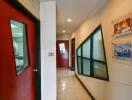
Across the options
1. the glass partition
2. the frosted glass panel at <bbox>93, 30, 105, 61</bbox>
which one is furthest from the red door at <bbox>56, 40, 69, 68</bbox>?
the glass partition

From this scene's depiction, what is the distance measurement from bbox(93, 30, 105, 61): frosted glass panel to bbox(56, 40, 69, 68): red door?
670 cm

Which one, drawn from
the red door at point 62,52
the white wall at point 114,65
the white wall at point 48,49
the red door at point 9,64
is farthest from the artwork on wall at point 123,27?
the red door at point 62,52

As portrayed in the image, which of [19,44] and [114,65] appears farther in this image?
[114,65]

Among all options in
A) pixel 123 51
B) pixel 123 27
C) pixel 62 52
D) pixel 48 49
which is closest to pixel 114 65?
pixel 123 51

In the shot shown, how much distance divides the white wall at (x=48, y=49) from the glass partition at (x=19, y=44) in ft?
2.05

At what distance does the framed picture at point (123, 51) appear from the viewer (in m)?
2.27

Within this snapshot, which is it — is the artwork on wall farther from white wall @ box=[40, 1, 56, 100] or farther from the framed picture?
white wall @ box=[40, 1, 56, 100]

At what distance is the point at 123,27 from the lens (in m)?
2.44

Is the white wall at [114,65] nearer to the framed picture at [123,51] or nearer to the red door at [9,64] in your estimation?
the framed picture at [123,51]

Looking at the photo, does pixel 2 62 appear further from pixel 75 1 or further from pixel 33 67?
pixel 75 1

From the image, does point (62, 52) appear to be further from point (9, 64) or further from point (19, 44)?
point (9, 64)

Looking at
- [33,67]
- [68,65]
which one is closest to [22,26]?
[33,67]

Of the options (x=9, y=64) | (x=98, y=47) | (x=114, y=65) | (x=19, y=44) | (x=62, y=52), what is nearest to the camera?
(x=9, y=64)

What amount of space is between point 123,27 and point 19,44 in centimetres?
157
